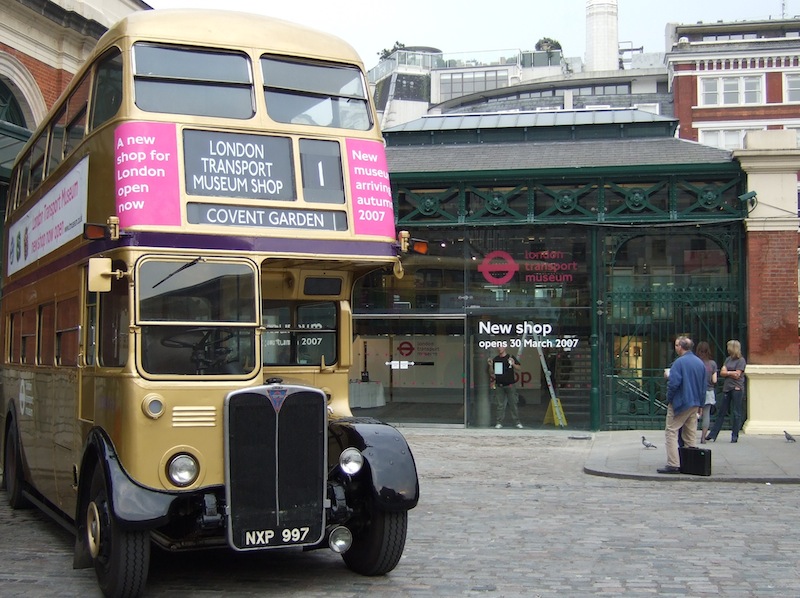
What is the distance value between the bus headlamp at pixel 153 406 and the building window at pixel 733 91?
4708 cm

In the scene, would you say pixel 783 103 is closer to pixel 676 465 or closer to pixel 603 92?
pixel 603 92

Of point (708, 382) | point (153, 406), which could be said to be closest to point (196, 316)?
point (153, 406)

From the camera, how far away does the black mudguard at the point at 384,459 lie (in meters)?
6.95

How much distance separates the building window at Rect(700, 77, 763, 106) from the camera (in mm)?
48844

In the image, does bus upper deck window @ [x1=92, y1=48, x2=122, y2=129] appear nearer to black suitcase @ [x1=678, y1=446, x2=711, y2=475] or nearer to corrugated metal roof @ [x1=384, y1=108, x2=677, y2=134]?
black suitcase @ [x1=678, y1=446, x2=711, y2=475]

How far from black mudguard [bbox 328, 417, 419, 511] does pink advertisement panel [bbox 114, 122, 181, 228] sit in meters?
2.01

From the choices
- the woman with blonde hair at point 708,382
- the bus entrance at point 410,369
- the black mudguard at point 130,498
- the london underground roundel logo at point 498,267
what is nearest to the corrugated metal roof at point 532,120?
the london underground roundel logo at point 498,267

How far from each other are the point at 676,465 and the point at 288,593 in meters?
7.31

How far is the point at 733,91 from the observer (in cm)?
4909

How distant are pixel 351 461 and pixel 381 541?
641 mm

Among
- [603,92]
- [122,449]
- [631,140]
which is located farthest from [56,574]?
[603,92]

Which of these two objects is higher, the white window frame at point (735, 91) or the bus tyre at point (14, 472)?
the white window frame at point (735, 91)

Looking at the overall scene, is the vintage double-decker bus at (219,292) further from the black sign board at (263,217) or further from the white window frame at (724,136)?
the white window frame at (724,136)

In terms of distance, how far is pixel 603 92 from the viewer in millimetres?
64625
